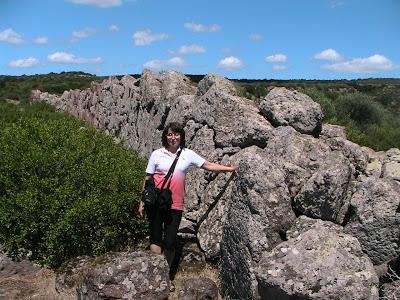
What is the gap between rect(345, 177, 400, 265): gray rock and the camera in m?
7.04

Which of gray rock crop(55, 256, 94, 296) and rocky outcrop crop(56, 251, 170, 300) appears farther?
gray rock crop(55, 256, 94, 296)

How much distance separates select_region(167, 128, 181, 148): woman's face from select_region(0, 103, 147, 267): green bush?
6.65ft

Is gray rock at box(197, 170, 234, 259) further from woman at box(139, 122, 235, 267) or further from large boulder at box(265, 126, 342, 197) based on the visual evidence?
large boulder at box(265, 126, 342, 197)

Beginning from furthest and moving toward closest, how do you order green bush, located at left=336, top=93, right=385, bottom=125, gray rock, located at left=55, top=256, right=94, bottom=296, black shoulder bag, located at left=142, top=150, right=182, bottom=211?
green bush, located at left=336, top=93, right=385, bottom=125
gray rock, located at left=55, top=256, right=94, bottom=296
black shoulder bag, located at left=142, top=150, right=182, bottom=211

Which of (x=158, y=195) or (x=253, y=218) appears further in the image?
(x=158, y=195)

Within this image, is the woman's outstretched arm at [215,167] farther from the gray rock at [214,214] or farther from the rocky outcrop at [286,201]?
the gray rock at [214,214]

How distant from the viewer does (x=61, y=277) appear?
8242mm

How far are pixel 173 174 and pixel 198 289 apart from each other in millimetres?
1719

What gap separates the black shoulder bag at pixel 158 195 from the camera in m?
7.56

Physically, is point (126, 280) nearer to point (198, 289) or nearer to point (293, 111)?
point (198, 289)

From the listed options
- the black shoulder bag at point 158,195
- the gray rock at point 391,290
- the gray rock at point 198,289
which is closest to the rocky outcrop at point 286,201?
the gray rock at point 198,289

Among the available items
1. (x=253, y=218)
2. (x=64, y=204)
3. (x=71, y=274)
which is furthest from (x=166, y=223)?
(x=64, y=204)

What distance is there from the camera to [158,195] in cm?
762

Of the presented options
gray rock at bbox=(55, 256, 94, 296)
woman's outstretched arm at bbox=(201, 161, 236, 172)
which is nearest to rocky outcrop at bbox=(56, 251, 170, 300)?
gray rock at bbox=(55, 256, 94, 296)
